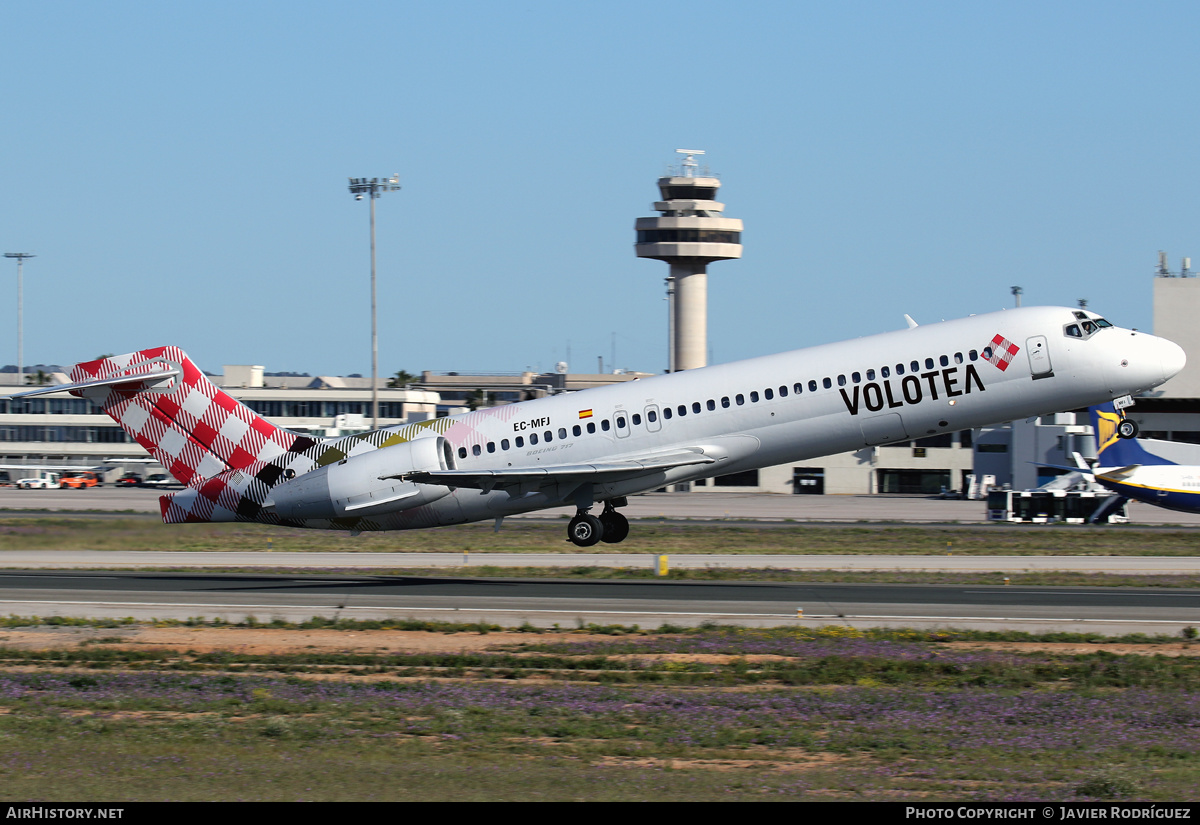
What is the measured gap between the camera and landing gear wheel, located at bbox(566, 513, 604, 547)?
3384cm

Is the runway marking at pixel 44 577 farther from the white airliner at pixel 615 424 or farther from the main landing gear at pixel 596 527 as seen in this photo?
the main landing gear at pixel 596 527

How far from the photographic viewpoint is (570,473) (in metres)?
32.0

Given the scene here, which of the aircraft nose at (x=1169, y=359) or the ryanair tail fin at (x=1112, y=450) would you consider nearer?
the aircraft nose at (x=1169, y=359)

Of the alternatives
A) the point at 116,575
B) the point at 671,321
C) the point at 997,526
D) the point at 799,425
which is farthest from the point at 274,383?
the point at 799,425

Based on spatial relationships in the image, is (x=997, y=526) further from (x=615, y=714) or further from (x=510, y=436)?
(x=615, y=714)

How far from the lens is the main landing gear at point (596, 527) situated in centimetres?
3388

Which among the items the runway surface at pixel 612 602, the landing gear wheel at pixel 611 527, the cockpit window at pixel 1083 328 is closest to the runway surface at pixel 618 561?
the landing gear wheel at pixel 611 527

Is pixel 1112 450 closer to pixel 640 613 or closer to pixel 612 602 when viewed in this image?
pixel 612 602

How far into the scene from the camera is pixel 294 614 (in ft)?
87.5

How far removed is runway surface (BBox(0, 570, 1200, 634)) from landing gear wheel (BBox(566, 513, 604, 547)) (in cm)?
139

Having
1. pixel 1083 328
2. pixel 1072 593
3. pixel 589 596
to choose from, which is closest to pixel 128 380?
pixel 589 596

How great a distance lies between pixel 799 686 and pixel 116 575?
78.6ft

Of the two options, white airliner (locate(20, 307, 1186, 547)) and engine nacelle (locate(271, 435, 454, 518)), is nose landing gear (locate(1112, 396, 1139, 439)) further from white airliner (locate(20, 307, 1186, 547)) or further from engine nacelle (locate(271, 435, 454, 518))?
engine nacelle (locate(271, 435, 454, 518))

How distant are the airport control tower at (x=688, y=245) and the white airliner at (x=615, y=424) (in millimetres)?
90932
